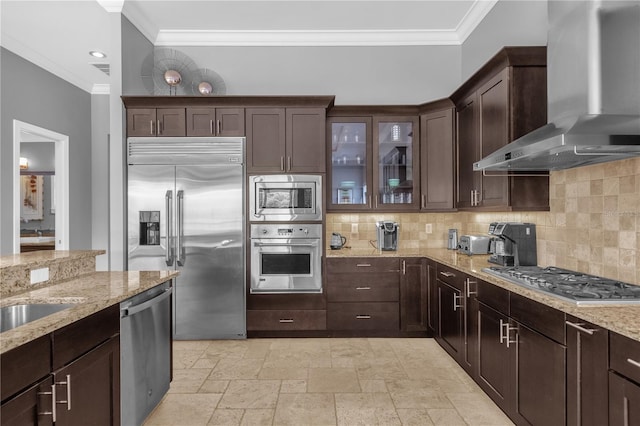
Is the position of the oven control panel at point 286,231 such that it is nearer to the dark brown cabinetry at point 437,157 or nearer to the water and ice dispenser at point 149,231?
the water and ice dispenser at point 149,231

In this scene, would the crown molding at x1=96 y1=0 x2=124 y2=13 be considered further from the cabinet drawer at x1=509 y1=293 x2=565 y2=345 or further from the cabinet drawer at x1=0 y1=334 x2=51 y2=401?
the cabinet drawer at x1=509 y1=293 x2=565 y2=345

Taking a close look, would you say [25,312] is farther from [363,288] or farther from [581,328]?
[363,288]

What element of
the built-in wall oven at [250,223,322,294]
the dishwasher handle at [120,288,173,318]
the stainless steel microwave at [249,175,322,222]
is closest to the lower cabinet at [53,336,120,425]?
the dishwasher handle at [120,288,173,318]

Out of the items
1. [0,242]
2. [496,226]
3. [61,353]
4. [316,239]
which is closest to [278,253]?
[316,239]

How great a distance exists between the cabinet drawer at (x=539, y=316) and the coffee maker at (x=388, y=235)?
1.79 meters

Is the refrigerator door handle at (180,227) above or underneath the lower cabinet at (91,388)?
above

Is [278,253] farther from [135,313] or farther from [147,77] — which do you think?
[147,77]

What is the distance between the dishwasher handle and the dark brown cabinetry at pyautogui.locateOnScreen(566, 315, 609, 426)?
84.0 inches

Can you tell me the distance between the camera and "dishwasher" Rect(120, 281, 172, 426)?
74.9 inches

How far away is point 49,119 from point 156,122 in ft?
7.21

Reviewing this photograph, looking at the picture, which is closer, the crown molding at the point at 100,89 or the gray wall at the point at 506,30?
the gray wall at the point at 506,30

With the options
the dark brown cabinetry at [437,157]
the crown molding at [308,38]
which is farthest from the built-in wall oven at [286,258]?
the crown molding at [308,38]

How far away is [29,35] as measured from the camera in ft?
13.2

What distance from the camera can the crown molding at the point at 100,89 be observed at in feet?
17.6
